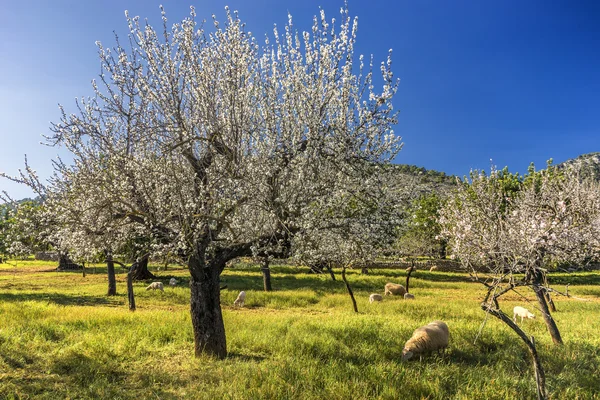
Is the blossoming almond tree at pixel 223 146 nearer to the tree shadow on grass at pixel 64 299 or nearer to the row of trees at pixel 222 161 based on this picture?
the row of trees at pixel 222 161

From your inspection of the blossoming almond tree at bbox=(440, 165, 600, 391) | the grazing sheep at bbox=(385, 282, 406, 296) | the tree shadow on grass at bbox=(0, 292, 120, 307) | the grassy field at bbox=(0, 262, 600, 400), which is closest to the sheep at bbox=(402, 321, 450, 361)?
the grassy field at bbox=(0, 262, 600, 400)

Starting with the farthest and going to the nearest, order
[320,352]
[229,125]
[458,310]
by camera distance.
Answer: [458,310] → [320,352] → [229,125]

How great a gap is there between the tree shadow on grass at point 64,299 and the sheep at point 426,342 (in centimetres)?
1736

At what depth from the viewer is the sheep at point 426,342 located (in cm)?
971

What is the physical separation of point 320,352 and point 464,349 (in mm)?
4513

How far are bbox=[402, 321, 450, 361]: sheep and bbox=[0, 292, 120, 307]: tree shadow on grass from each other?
17.4m

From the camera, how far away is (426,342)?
9.96 metres

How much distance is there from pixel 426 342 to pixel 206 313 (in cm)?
612

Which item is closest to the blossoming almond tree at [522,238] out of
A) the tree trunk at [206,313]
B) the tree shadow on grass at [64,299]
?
the tree trunk at [206,313]

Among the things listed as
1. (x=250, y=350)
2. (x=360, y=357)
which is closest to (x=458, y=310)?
(x=360, y=357)

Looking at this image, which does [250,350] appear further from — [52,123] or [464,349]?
[52,123]

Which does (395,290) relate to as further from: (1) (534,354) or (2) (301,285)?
(1) (534,354)

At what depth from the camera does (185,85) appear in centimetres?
866

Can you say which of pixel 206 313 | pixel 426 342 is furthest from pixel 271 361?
pixel 426 342
